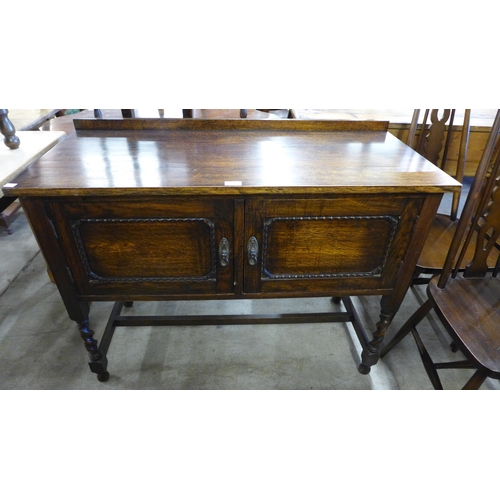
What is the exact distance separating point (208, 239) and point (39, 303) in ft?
4.33

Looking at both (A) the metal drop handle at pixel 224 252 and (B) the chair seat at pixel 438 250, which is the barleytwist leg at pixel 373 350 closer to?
(B) the chair seat at pixel 438 250

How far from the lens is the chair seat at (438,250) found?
1.32 meters

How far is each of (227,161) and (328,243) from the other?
0.38 metres

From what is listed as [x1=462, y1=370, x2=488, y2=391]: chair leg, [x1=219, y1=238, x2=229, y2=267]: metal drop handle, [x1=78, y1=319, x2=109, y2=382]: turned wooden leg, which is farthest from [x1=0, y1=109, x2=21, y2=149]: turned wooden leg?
[x1=462, y1=370, x2=488, y2=391]: chair leg

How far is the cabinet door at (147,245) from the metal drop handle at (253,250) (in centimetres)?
6

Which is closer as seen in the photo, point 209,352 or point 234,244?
point 234,244

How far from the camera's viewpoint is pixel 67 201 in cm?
86

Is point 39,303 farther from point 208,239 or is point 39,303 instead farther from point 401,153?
point 401,153

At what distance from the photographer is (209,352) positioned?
1.53 meters

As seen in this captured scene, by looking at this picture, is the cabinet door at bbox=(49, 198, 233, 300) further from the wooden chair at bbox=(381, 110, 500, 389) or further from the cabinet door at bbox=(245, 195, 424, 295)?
the wooden chair at bbox=(381, 110, 500, 389)

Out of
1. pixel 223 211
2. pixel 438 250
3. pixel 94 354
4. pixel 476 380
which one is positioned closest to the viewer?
pixel 223 211

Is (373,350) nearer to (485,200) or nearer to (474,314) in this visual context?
(474,314)

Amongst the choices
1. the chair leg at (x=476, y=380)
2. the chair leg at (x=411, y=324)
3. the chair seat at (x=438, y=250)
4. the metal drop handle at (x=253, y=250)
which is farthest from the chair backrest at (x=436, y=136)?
the metal drop handle at (x=253, y=250)

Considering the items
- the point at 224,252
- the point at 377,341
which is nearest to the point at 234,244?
the point at 224,252
